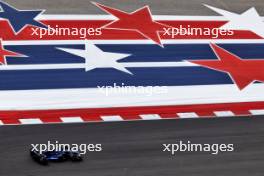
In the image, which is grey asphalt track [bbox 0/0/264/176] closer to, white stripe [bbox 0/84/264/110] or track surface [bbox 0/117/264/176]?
track surface [bbox 0/117/264/176]

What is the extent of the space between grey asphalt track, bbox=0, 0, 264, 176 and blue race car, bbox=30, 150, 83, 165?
0.11 feet

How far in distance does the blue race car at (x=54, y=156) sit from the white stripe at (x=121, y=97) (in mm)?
270

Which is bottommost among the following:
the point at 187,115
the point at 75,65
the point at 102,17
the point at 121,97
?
→ the point at 187,115

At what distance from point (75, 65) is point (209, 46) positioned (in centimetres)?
81

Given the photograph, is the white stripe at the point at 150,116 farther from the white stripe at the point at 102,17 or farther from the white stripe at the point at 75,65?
the white stripe at the point at 102,17

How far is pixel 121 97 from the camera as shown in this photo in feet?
8.27

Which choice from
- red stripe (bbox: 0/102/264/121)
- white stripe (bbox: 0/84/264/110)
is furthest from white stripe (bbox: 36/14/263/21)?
red stripe (bbox: 0/102/264/121)

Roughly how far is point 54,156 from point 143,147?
0.53 meters

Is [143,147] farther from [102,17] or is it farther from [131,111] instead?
[102,17]

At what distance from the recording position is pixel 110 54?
2508 millimetres

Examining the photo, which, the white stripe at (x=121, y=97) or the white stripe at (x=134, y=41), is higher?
the white stripe at (x=134, y=41)

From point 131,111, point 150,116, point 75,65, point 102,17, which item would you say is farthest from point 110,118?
point 102,17

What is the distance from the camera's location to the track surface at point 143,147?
252 centimetres

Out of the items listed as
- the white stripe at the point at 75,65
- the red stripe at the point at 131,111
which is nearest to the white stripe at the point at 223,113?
the red stripe at the point at 131,111
